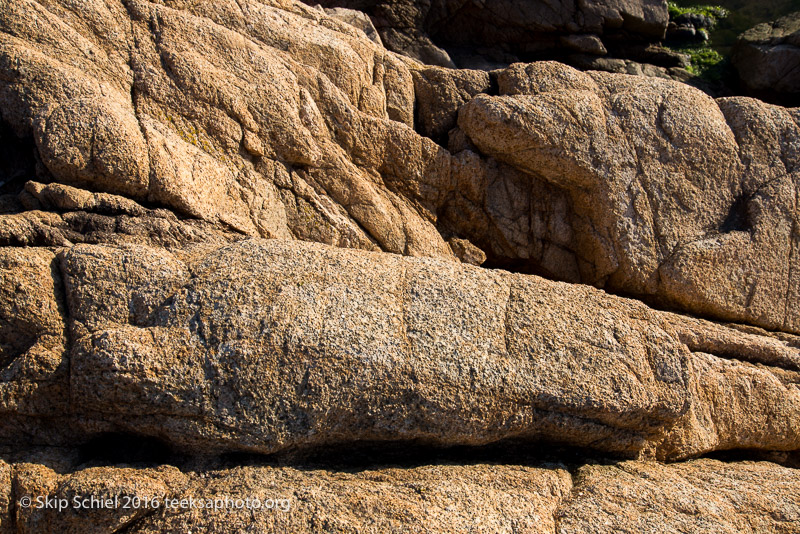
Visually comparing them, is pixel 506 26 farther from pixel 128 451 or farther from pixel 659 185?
pixel 128 451

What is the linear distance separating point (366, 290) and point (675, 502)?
3.95m

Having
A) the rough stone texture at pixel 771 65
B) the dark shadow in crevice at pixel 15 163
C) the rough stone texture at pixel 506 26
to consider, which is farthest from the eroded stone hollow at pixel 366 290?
the rough stone texture at pixel 771 65

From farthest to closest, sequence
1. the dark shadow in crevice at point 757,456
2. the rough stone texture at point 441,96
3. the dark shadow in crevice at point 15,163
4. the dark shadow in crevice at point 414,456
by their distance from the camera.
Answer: the rough stone texture at point 441,96, the dark shadow in crevice at point 757,456, the dark shadow in crevice at point 15,163, the dark shadow in crevice at point 414,456

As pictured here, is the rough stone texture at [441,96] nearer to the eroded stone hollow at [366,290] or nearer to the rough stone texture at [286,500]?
the eroded stone hollow at [366,290]

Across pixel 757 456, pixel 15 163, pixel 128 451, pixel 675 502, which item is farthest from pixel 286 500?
pixel 757 456

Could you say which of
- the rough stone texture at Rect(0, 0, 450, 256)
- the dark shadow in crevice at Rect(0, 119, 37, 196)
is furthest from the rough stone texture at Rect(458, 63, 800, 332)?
the dark shadow in crevice at Rect(0, 119, 37, 196)

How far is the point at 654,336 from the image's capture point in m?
7.68

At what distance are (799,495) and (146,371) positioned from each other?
7265mm

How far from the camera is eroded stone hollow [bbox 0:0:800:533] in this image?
6.16 metres

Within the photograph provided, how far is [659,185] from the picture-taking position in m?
11.2

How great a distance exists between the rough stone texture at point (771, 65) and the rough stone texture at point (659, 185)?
34.4ft

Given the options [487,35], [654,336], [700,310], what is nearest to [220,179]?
[654,336]

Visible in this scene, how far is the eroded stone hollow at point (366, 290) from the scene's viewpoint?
6.16 meters

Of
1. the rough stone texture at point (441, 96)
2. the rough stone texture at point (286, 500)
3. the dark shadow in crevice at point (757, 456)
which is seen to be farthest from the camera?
the rough stone texture at point (441, 96)
